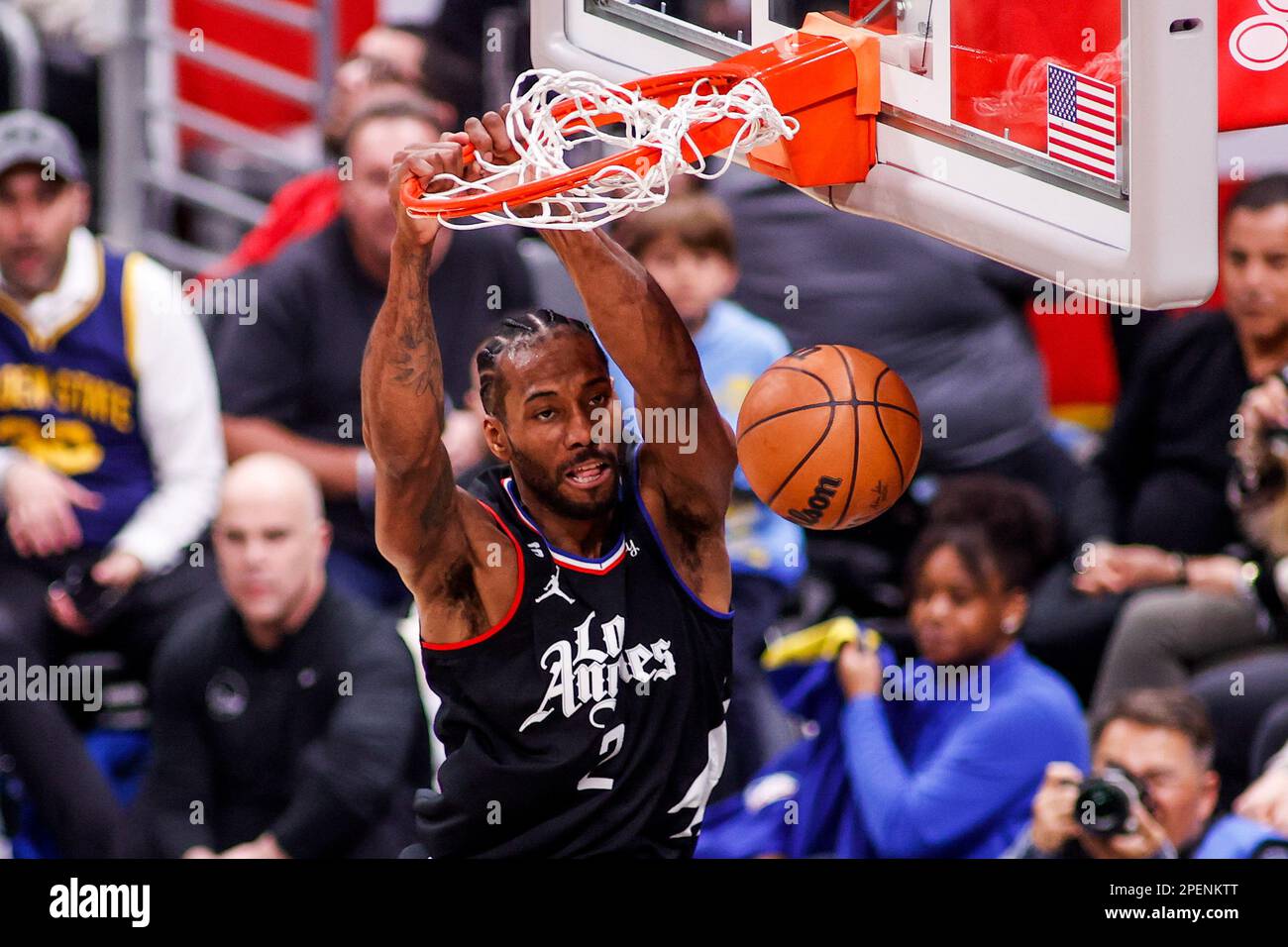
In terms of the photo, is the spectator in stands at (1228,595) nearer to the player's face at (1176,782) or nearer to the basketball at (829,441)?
the player's face at (1176,782)

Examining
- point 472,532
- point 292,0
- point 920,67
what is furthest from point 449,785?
point 292,0

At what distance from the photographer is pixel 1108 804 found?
4.90 meters

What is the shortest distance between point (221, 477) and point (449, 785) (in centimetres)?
232

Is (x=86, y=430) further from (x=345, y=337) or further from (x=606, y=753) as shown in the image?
(x=606, y=753)

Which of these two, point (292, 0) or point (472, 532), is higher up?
point (292, 0)

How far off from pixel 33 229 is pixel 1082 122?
356cm

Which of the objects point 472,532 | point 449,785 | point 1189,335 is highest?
point 1189,335

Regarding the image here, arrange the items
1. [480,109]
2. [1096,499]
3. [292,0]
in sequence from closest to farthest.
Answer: [1096,499] < [480,109] < [292,0]

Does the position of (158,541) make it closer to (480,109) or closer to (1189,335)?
(480,109)

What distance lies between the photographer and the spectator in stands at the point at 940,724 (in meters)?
5.11

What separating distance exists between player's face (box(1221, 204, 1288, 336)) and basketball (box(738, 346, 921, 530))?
1972mm

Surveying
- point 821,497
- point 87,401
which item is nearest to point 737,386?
point 821,497

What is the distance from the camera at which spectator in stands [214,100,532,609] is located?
5.62 meters
